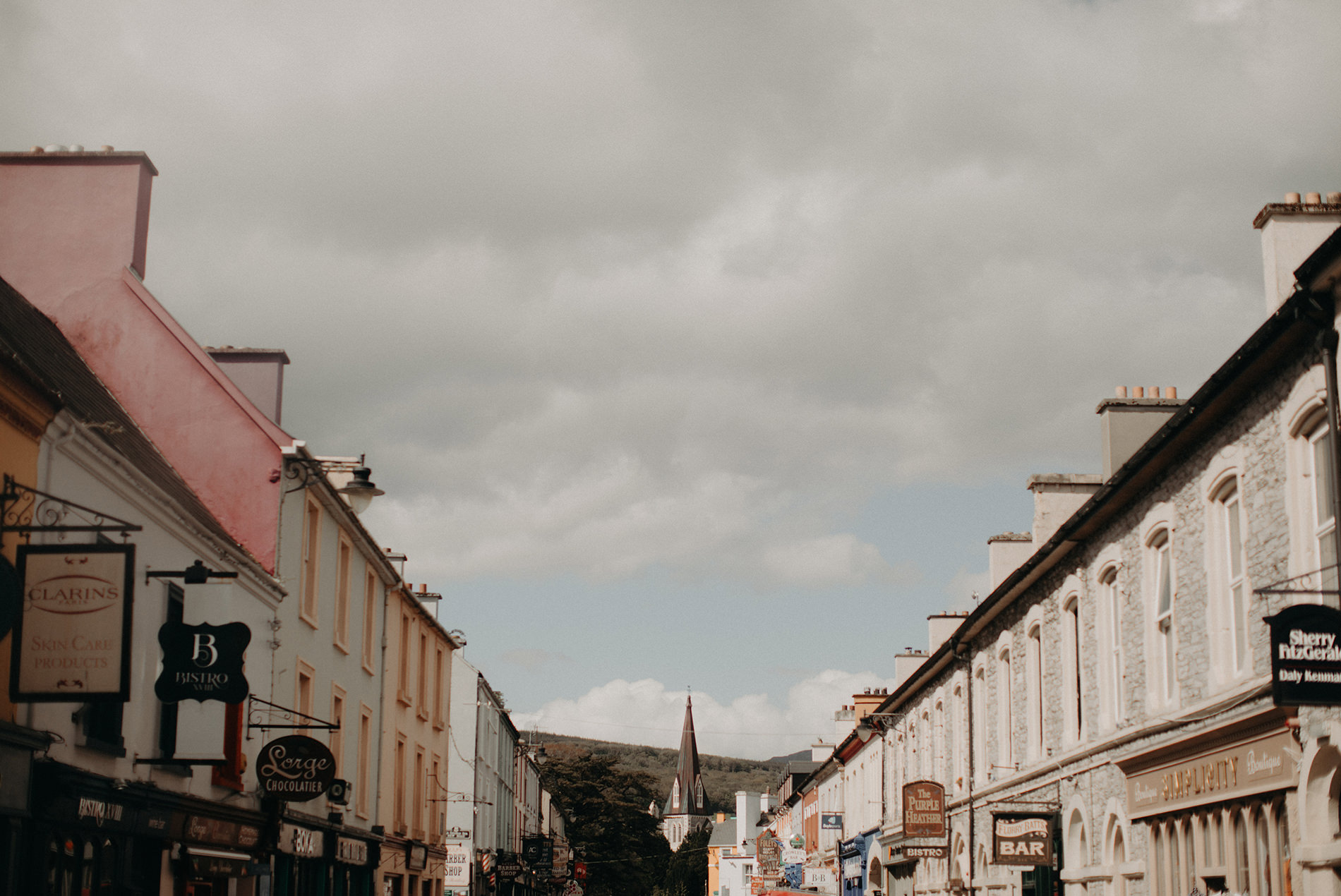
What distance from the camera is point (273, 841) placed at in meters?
18.3

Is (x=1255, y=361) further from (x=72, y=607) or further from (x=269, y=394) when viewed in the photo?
(x=269, y=394)

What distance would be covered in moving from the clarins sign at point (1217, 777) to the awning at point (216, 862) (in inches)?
422

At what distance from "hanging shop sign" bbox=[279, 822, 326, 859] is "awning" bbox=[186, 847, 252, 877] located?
2.14 meters

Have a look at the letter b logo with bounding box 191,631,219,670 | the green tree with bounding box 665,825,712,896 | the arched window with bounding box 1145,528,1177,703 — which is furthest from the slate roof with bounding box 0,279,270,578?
the green tree with bounding box 665,825,712,896

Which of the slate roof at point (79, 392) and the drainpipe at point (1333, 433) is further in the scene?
the slate roof at point (79, 392)

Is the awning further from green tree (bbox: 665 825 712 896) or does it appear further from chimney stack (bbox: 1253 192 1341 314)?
green tree (bbox: 665 825 712 896)

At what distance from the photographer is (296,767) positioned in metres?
17.1

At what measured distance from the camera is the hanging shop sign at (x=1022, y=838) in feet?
59.1

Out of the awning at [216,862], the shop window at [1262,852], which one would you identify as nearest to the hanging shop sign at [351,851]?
the awning at [216,862]

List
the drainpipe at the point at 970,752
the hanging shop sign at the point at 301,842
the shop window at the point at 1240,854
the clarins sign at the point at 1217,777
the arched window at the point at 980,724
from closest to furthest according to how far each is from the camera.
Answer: the clarins sign at the point at 1217,777
the shop window at the point at 1240,854
the hanging shop sign at the point at 301,842
the arched window at the point at 980,724
the drainpipe at the point at 970,752

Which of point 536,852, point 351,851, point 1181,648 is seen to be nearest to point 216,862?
point 351,851

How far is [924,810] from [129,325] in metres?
16.5

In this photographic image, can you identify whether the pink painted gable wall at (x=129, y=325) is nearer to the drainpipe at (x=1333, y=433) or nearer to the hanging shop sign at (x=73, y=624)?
the hanging shop sign at (x=73, y=624)

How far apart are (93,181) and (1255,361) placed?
15.3 meters
